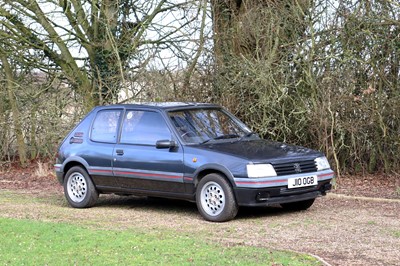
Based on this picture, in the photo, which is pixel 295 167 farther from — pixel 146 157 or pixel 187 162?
pixel 146 157

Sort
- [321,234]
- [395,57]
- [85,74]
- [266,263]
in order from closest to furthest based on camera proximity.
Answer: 1. [266,263]
2. [321,234]
3. [395,57]
4. [85,74]

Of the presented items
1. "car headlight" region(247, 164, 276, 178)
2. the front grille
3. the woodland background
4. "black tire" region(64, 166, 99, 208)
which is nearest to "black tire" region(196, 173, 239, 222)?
"car headlight" region(247, 164, 276, 178)

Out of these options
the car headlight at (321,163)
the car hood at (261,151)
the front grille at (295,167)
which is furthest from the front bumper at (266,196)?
the car headlight at (321,163)

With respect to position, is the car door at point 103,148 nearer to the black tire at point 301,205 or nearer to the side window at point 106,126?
the side window at point 106,126

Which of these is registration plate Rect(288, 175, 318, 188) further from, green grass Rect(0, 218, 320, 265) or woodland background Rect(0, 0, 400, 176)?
woodland background Rect(0, 0, 400, 176)

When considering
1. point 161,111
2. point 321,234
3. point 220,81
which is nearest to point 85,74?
point 220,81

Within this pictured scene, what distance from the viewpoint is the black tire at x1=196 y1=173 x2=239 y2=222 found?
432 inches

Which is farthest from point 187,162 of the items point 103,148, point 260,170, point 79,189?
point 79,189

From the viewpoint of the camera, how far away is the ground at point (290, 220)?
355 inches

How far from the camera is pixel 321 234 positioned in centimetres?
991

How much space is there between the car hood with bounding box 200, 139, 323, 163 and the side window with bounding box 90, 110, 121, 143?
6.10 ft

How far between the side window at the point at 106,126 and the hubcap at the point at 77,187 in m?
0.69

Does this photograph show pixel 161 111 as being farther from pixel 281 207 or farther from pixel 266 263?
pixel 266 263

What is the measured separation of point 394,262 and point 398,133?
8.95 meters
